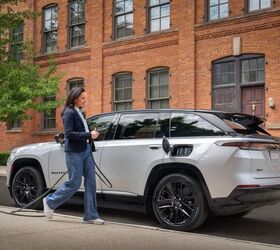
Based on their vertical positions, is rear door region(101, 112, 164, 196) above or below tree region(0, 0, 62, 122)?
below

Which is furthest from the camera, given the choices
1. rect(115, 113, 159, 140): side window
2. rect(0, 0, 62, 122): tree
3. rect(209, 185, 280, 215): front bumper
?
rect(0, 0, 62, 122): tree

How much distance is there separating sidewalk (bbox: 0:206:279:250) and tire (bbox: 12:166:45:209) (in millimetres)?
1423

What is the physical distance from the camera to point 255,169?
273 inches

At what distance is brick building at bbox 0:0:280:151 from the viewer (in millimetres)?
18219

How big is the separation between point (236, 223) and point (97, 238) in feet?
8.18

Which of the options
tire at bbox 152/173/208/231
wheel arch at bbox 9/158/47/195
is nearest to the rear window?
tire at bbox 152/173/208/231

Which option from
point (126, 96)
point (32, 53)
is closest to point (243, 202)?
point (126, 96)

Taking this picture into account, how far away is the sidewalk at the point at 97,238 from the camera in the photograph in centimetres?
602

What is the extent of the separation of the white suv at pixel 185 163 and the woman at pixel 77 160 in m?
0.58

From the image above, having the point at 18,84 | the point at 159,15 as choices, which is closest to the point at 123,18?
the point at 159,15

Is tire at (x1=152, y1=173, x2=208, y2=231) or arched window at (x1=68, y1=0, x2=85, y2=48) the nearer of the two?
tire at (x1=152, y1=173, x2=208, y2=231)

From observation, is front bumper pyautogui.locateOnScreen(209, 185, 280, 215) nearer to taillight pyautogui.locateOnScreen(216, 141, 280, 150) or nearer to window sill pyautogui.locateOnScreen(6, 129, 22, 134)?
taillight pyautogui.locateOnScreen(216, 141, 280, 150)

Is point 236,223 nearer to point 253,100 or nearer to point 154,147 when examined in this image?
point 154,147

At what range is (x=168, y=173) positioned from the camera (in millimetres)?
7508
